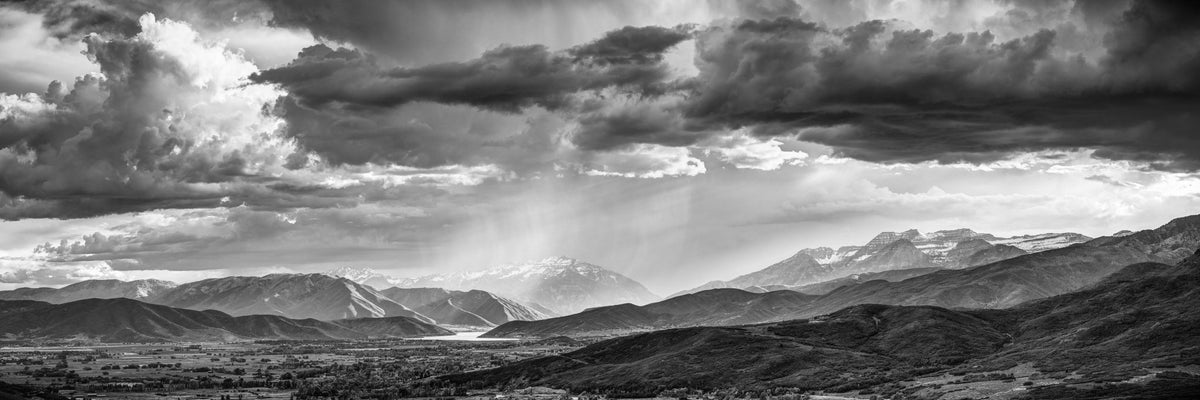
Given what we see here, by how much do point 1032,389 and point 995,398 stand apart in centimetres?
1056

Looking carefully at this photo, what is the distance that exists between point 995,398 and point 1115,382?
946 inches

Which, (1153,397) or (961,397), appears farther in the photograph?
(961,397)

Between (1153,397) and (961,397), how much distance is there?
135 ft

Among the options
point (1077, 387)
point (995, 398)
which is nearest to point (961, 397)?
point (995, 398)

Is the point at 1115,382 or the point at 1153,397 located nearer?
the point at 1153,397

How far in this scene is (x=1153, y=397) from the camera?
160 metres

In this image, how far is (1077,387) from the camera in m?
A: 190

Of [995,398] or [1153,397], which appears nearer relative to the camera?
[1153,397]

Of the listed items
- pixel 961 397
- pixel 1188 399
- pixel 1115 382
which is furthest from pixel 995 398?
pixel 1188 399

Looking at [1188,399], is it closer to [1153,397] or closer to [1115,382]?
[1153,397]

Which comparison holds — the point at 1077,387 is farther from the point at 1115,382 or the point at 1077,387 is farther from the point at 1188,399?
the point at 1188,399

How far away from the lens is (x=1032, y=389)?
19638cm

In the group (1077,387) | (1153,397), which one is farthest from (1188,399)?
(1077,387)

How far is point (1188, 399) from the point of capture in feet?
506
